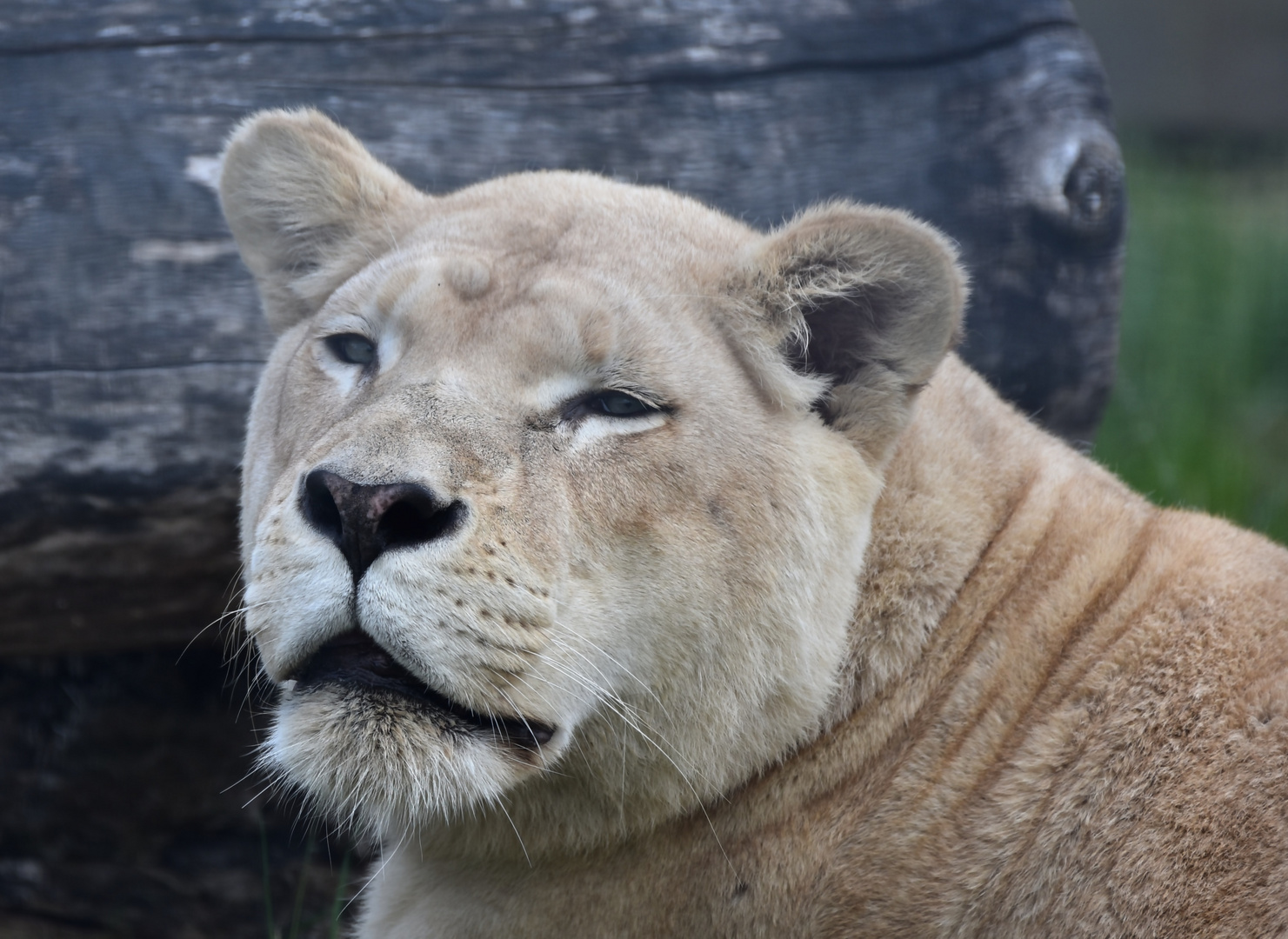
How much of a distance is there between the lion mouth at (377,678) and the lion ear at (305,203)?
4.12ft

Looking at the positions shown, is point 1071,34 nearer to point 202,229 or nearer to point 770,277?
point 770,277

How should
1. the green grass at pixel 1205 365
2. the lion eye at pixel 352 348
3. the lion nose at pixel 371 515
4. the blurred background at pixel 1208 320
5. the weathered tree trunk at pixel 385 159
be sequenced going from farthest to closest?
the blurred background at pixel 1208 320
the green grass at pixel 1205 365
the weathered tree trunk at pixel 385 159
the lion eye at pixel 352 348
the lion nose at pixel 371 515

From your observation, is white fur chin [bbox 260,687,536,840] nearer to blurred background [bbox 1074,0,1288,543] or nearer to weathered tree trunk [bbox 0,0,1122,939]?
weathered tree trunk [bbox 0,0,1122,939]

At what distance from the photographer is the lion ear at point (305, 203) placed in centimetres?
343

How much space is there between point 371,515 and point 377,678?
1.12ft

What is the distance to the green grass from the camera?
6.61 metres

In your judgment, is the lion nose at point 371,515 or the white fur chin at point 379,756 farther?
the white fur chin at point 379,756

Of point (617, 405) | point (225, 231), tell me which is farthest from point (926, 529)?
Result: point (225, 231)

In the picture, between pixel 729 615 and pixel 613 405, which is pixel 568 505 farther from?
pixel 729 615

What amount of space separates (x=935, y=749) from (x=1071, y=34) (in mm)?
2771

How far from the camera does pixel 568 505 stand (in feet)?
8.93

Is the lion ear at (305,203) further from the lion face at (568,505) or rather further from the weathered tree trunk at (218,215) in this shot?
the weathered tree trunk at (218,215)

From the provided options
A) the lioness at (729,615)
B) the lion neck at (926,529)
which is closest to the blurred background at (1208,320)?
the lion neck at (926,529)

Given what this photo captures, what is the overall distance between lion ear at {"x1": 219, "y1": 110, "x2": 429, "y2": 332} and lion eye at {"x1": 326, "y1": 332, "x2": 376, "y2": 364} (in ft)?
1.10
